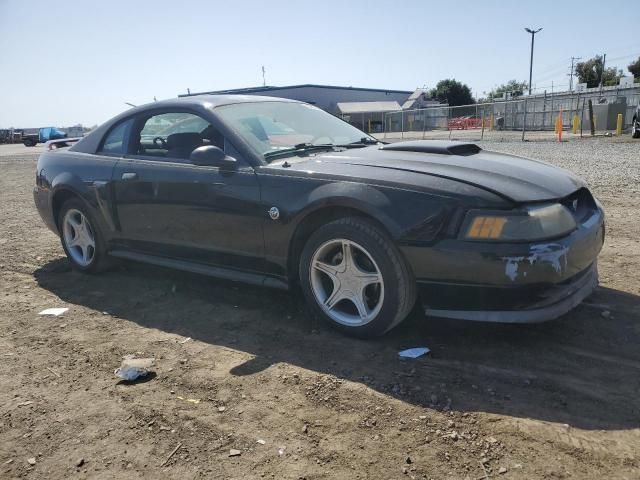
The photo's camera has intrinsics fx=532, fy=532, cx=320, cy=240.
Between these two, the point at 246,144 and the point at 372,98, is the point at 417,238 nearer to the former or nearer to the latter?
the point at 246,144

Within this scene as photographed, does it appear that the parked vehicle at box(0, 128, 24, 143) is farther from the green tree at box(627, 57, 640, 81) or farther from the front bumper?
the green tree at box(627, 57, 640, 81)

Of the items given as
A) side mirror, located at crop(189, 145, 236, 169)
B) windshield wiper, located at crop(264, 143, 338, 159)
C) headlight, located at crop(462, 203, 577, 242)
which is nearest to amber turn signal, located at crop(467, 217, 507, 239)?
headlight, located at crop(462, 203, 577, 242)

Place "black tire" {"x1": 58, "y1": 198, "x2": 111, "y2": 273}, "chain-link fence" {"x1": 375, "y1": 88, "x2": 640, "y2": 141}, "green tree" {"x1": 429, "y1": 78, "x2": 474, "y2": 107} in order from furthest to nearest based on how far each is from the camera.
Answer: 1. "green tree" {"x1": 429, "y1": 78, "x2": 474, "y2": 107}
2. "chain-link fence" {"x1": 375, "y1": 88, "x2": 640, "y2": 141}
3. "black tire" {"x1": 58, "y1": 198, "x2": 111, "y2": 273}

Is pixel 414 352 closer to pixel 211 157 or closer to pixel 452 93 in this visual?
pixel 211 157

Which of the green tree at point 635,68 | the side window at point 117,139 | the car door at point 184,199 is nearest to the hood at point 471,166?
the car door at point 184,199

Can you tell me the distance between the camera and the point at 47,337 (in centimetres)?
364

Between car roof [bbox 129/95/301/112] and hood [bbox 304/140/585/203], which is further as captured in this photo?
car roof [bbox 129/95/301/112]

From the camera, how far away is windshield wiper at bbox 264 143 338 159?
3.68 metres

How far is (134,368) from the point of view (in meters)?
→ 3.07

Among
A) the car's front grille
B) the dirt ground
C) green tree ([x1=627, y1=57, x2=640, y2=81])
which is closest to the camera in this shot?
the dirt ground

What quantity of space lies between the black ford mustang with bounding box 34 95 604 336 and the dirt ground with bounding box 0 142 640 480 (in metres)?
0.30

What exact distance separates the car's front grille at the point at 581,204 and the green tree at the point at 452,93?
8349cm

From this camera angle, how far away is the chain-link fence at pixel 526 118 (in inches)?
977

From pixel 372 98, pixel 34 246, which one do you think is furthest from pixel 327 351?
pixel 372 98
